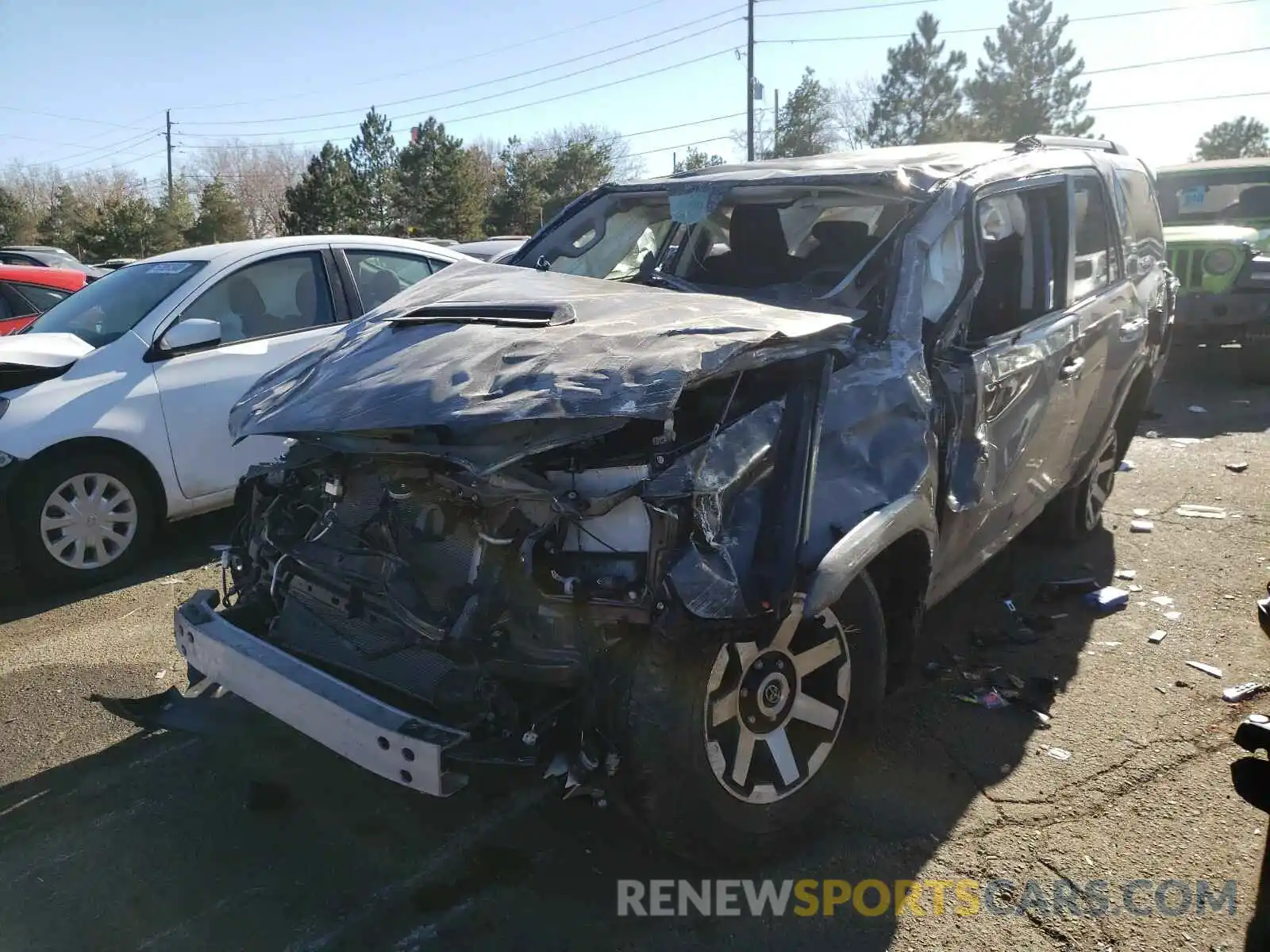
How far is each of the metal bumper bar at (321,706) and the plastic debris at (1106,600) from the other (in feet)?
11.4

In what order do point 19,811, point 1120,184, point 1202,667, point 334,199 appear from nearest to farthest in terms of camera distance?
point 19,811, point 1202,667, point 1120,184, point 334,199

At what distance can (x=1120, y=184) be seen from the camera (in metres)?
4.94

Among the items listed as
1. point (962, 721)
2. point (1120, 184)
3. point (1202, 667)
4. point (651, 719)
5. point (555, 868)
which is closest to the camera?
point (651, 719)

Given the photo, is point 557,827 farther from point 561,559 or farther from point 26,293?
point 26,293

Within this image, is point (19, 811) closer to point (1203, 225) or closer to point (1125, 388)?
point (1125, 388)

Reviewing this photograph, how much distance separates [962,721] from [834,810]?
35.3 inches

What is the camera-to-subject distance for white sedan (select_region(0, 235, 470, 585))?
4852 mm

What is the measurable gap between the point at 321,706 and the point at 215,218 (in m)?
40.1

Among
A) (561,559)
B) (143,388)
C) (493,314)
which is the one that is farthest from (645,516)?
(143,388)

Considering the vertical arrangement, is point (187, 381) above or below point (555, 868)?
above

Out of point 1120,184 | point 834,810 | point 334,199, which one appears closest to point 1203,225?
point 1120,184

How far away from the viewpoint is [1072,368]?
410cm

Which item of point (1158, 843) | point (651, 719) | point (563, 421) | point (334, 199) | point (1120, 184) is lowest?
point (1158, 843)

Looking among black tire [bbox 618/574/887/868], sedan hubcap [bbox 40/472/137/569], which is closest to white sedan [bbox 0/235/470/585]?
sedan hubcap [bbox 40/472/137/569]
